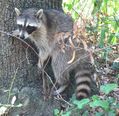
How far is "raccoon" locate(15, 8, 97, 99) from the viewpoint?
401 cm

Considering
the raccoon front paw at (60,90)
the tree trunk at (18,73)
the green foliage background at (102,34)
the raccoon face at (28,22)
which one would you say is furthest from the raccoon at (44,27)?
the raccoon front paw at (60,90)

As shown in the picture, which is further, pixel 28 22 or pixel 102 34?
pixel 28 22

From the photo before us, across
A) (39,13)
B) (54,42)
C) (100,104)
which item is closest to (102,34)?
(54,42)

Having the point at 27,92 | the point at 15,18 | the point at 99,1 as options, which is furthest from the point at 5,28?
the point at 99,1

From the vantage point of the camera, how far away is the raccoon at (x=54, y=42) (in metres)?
4.01

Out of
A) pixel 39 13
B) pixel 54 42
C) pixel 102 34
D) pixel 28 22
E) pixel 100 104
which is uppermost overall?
pixel 39 13

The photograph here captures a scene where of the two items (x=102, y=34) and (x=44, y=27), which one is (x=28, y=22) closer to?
(x=44, y=27)

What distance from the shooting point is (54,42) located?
441cm

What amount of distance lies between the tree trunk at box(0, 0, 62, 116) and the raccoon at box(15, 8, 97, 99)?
0.11 meters

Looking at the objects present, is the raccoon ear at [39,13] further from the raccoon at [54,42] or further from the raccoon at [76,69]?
the raccoon at [76,69]

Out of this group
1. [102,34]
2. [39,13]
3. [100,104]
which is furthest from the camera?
[39,13]

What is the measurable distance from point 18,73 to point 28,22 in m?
0.61

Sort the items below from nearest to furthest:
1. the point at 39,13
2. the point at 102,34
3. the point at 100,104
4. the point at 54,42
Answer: the point at 100,104
the point at 102,34
the point at 39,13
the point at 54,42

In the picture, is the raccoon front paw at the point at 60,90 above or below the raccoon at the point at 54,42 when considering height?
below
